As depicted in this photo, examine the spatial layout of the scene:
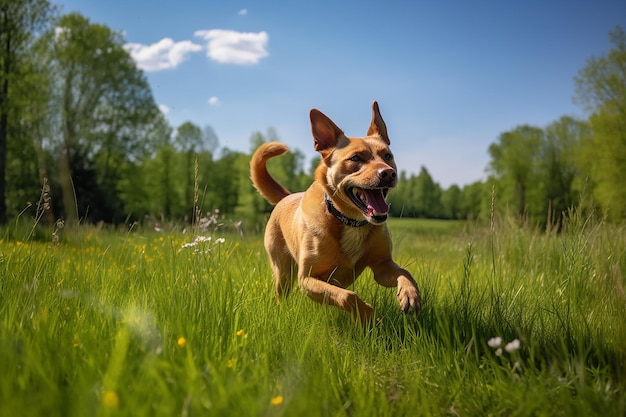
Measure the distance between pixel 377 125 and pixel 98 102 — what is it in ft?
93.9

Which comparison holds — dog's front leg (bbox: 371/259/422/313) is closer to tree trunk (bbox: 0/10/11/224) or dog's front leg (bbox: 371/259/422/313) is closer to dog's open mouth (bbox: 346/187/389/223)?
dog's open mouth (bbox: 346/187/389/223)

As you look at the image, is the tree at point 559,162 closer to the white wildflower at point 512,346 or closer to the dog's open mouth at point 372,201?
the dog's open mouth at point 372,201

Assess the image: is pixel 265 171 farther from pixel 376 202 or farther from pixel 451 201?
pixel 451 201

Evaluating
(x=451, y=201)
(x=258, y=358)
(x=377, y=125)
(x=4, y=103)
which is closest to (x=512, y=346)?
(x=258, y=358)

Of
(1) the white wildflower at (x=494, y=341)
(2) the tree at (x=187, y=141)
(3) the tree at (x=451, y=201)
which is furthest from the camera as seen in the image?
(3) the tree at (x=451, y=201)

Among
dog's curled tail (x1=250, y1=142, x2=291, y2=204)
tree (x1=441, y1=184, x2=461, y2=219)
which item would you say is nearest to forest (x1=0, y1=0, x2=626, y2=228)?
dog's curled tail (x1=250, y1=142, x2=291, y2=204)

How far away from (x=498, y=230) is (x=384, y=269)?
5070 mm

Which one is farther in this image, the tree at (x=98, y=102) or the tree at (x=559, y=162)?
the tree at (x=559, y=162)

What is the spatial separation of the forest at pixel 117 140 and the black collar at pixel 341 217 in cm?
860

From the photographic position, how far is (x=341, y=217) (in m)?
4.06

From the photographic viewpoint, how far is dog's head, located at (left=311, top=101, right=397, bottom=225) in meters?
3.71

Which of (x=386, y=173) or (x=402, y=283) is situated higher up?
(x=386, y=173)

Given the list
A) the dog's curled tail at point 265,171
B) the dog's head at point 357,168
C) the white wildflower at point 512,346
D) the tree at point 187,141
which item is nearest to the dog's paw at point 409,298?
the dog's head at point 357,168

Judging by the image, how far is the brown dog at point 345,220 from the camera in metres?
3.66
